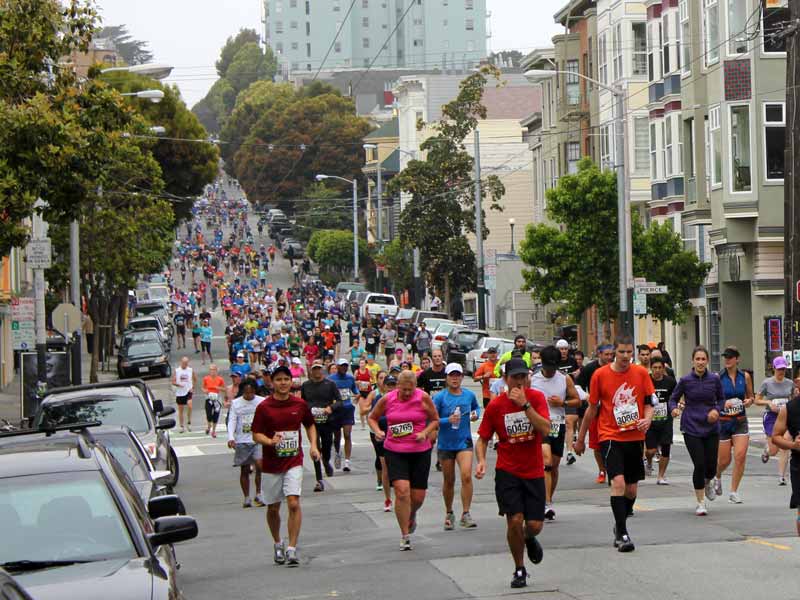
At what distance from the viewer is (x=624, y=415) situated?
45.6 feet

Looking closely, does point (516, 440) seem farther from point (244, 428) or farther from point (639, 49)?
point (639, 49)

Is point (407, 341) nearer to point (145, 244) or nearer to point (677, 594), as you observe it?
point (145, 244)

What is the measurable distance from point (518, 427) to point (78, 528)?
16.3ft

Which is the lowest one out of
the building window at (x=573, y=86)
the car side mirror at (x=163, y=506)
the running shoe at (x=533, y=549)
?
the running shoe at (x=533, y=549)

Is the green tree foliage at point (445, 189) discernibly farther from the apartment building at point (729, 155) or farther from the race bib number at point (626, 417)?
the race bib number at point (626, 417)

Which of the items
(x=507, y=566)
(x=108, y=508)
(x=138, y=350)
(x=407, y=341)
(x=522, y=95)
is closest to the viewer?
(x=108, y=508)

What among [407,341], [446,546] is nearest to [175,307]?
[407,341]

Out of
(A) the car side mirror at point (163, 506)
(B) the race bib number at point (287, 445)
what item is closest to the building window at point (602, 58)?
(B) the race bib number at point (287, 445)

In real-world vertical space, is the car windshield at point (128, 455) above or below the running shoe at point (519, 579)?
above

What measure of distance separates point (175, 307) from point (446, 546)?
216ft

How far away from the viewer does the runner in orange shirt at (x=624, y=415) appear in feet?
45.5

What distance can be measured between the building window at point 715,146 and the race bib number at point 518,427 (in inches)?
1023

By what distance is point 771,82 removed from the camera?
35.8 m

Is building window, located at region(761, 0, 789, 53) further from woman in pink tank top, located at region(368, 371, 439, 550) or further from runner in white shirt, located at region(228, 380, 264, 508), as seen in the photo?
woman in pink tank top, located at region(368, 371, 439, 550)
